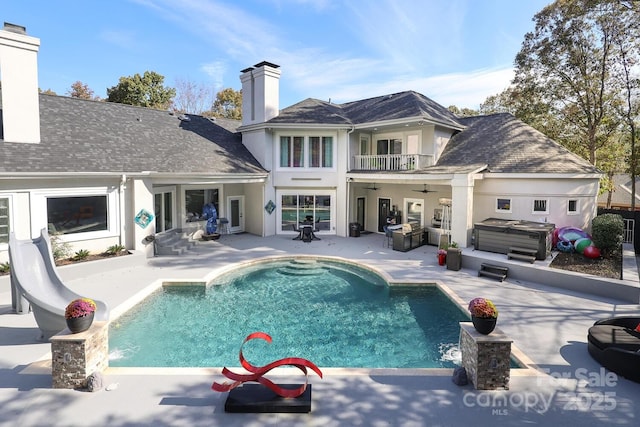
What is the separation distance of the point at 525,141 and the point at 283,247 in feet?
43.3

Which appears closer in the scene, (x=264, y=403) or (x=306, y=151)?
(x=264, y=403)

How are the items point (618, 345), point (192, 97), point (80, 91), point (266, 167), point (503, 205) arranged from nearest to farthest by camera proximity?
point (618, 345), point (503, 205), point (266, 167), point (80, 91), point (192, 97)

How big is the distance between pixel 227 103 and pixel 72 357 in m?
40.6

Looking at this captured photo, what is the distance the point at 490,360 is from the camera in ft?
17.8

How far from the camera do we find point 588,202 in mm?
15016

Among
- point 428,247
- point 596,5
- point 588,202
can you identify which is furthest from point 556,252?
point 596,5

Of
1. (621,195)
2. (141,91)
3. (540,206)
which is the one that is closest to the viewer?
(540,206)

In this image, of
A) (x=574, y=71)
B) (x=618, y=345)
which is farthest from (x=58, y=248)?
(x=574, y=71)

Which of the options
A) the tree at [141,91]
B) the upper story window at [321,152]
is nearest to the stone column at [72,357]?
the upper story window at [321,152]

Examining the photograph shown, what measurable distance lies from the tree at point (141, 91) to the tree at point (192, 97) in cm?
704

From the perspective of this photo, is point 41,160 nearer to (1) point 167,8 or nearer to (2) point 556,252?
(1) point 167,8

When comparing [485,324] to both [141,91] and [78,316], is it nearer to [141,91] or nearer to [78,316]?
[78,316]

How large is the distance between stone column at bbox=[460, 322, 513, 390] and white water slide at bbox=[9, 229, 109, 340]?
7360mm

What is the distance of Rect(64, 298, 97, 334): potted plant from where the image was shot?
5301 millimetres
